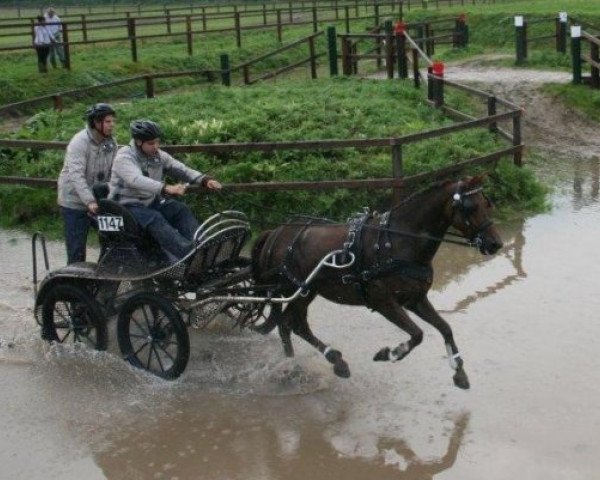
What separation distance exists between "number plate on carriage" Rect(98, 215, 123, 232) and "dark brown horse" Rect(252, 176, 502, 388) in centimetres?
142

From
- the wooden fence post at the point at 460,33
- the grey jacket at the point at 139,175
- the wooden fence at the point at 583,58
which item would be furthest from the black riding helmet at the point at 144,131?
the wooden fence post at the point at 460,33

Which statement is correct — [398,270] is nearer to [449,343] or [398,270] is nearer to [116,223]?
[449,343]

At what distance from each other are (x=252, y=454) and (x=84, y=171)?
3374 millimetres

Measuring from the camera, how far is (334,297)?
8797mm

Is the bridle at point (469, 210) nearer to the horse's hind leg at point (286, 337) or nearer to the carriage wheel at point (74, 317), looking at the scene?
the horse's hind leg at point (286, 337)

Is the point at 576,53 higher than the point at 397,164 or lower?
higher

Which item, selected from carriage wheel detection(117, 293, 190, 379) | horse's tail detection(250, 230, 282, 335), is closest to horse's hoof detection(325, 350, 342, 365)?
horse's tail detection(250, 230, 282, 335)

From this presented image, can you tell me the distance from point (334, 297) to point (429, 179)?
542cm

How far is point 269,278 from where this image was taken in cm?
901

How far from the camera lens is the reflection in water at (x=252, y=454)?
7328 millimetres

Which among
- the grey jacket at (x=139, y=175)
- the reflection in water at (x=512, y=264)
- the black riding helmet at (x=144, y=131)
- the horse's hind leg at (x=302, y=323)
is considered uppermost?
the black riding helmet at (x=144, y=131)

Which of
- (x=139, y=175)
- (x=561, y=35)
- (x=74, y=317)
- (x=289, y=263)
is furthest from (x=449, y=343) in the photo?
(x=561, y=35)

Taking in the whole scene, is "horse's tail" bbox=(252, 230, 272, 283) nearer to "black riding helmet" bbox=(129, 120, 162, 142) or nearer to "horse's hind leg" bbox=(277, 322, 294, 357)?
"horse's hind leg" bbox=(277, 322, 294, 357)

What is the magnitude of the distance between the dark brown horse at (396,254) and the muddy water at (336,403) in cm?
46
